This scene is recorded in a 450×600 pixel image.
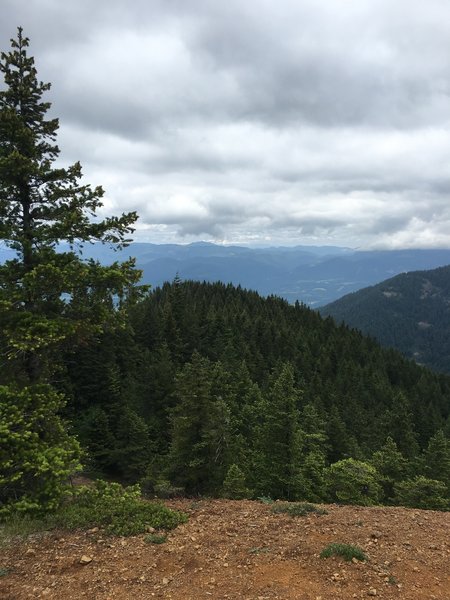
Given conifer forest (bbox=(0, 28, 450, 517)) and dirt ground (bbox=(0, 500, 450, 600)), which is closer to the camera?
dirt ground (bbox=(0, 500, 450, 600))

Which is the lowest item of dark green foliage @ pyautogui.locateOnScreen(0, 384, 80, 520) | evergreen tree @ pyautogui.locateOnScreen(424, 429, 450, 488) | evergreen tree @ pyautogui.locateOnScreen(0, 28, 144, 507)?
evergreen tree @ pyautogui.locateOnScreen(424, 429, 450, 488)

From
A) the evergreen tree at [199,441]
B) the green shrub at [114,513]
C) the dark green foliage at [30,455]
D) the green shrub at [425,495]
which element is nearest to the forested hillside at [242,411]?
the evergreen tree at [199,441]

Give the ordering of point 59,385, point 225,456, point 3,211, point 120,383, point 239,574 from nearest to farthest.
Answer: point 239,574, point 3,211, point 225,456, point 59,385, point 120,383

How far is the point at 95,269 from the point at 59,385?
33361 mm

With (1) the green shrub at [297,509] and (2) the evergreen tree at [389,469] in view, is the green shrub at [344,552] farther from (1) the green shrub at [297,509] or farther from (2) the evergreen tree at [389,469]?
(2) the evergreen tree at [389,469]

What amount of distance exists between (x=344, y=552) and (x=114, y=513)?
5958 mm

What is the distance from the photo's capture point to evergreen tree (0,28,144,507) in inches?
386

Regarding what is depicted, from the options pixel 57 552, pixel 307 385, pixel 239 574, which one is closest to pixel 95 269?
pixel 57 552

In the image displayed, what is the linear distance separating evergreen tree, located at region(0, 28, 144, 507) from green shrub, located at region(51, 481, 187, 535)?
1004 millimetres

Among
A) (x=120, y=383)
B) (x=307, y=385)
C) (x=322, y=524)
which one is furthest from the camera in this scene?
(x=307, y=385)

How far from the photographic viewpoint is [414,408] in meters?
77.2

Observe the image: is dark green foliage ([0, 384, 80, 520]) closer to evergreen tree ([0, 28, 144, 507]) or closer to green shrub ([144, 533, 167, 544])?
evergreen tree ([0, 28, 144, 507])

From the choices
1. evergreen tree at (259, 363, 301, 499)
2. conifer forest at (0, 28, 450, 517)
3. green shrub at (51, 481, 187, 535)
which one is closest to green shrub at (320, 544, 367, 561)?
green shrub at (51, 481, 187, 535)

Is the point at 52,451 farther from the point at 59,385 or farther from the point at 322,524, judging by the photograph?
the point at 59,385
